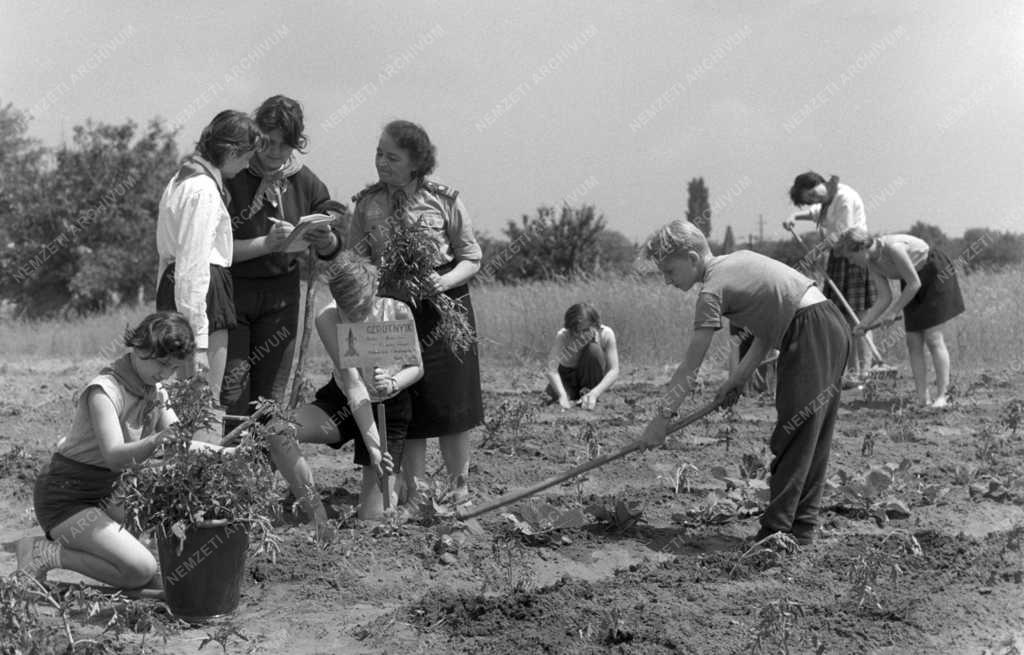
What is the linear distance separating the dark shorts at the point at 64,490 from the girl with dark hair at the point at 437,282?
4.71 ft

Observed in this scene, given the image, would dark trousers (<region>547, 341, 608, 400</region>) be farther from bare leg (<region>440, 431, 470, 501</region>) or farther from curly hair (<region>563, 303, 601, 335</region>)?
bare leg (<region>440, 431, 470, 501</region>)

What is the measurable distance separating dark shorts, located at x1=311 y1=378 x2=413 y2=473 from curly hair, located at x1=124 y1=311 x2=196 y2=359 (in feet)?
4.15

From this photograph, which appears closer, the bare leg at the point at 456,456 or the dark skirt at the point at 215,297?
the dark skirt at the point at 215,297

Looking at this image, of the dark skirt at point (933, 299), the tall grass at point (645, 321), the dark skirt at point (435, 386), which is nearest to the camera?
the dark skirt at point (435, 386)

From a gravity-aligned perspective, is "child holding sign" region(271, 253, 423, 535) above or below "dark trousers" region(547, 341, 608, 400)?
above

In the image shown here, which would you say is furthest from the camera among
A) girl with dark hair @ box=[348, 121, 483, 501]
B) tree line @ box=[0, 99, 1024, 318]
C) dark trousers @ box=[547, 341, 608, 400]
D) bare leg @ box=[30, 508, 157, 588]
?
tree line @ box=[0, 99, 1024, 318]

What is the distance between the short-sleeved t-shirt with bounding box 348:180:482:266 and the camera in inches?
191

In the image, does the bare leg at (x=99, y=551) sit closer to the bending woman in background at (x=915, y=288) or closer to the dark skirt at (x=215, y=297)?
the dark skirt at (x=215, y=297)

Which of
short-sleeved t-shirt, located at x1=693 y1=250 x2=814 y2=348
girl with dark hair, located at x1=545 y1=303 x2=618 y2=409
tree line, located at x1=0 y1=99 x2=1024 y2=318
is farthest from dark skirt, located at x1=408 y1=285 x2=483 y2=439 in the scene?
tree line, located at x1=0 y1=99 x2=1024 y2=318

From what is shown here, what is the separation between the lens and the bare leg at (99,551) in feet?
12.3

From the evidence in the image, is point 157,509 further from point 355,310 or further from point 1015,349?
point 1015,349

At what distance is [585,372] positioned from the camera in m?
8.56

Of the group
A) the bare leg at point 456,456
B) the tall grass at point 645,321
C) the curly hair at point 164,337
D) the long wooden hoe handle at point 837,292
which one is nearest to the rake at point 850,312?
the long wooden hoe handle at point 837,292

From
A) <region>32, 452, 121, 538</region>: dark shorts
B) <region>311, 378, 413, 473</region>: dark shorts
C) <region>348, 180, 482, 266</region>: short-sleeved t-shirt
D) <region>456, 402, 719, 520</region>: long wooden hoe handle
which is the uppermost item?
<region>348, 180, 482, 266</region>: short-sleeved t-shirt
